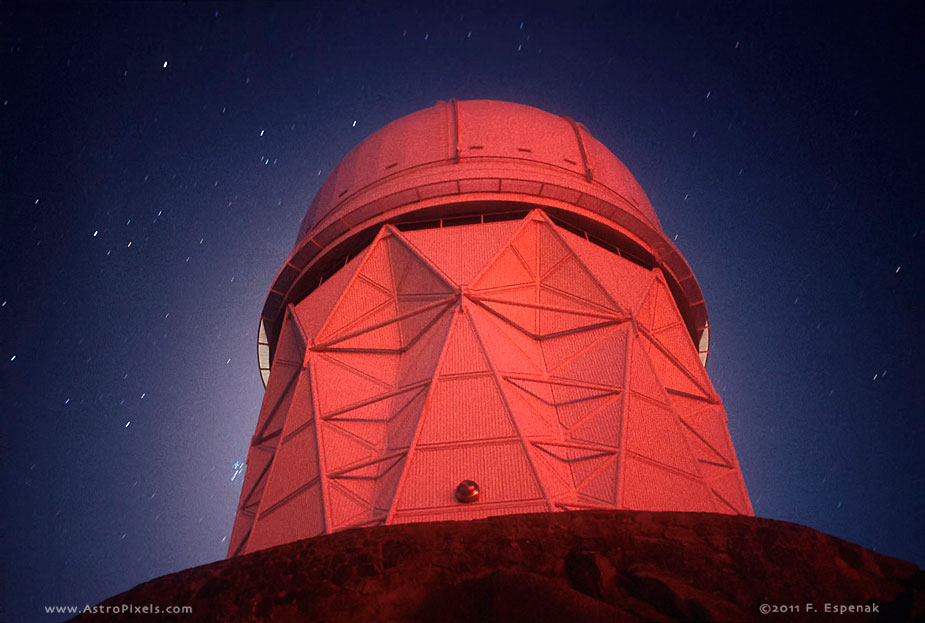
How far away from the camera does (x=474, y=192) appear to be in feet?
47.0

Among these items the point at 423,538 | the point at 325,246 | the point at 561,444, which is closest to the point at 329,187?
the point at 325,246

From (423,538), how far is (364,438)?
6748 millimetres

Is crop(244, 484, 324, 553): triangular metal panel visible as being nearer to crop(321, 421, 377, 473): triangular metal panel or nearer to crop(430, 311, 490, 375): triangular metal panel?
crop(321, 421, 377, 473): triangular metal panel

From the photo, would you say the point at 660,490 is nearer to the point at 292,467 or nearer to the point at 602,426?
the point at 602,426

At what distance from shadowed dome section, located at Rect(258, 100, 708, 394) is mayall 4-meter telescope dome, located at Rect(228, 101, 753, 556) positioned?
0.06 metres

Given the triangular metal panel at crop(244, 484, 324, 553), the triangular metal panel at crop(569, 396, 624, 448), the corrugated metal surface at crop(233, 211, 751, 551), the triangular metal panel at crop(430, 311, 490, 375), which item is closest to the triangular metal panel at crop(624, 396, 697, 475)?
the corrugated metal surface at crop(233, 211, 751, 551)

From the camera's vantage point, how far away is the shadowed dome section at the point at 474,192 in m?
14.4

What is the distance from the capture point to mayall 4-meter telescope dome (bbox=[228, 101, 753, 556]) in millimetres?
10281

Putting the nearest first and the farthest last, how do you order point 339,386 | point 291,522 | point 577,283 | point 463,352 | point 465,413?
1. point 465,413
2. point 291,522
3. point 463,352
4. point 339,386
5. point 577,283

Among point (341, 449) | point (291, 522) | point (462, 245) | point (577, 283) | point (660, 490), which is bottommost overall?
point (291, 522)

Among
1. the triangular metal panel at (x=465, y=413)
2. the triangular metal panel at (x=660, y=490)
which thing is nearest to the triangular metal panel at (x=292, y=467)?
the triangular metal panel at (x=465, y=413)

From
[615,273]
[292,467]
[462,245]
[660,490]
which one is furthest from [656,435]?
[292,467]

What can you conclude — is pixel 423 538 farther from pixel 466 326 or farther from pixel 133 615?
pixel 466 326

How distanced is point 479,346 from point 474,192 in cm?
443
